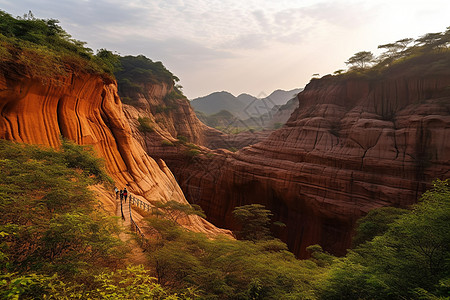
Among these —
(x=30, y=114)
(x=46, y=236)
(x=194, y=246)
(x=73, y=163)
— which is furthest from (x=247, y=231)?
(x=30, y=114)

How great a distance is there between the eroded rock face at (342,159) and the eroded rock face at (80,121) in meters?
9.57

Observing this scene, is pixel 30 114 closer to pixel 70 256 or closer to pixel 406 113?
pixel 70 256

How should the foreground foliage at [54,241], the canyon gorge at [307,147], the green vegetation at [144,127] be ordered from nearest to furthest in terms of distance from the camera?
the foreground foliage at [54,241], the canyon gorge at [307,147], the green vegetation at [144,127]

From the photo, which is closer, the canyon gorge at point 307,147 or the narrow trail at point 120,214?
the narrow trail at point 120,214

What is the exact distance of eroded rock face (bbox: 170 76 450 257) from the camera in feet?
52.5

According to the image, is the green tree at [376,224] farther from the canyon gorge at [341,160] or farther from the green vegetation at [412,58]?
the green vegetation at [412,58]

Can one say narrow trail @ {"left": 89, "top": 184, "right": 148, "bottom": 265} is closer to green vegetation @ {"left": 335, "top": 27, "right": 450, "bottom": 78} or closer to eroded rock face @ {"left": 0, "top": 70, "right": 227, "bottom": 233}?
eroded rock face @ {"left": 0, "top": 70, "right": 227, "bottom": 233}

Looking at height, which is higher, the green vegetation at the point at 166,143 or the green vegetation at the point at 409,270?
the green vegetation at the point at 166,143

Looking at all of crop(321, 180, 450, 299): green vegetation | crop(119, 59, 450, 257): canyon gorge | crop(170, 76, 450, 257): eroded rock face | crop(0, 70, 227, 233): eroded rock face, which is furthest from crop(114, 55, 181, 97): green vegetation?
crop(321, 180, 450, 299): green vegetation

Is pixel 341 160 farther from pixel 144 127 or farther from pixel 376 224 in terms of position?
pixel 144 127

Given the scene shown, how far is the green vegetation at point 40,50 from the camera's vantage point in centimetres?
786

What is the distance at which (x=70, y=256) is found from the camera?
4.11m

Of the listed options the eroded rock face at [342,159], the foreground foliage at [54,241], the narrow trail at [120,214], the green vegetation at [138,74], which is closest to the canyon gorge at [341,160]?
the eroded rock face at [342,159]

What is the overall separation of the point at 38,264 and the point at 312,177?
19.9 m
